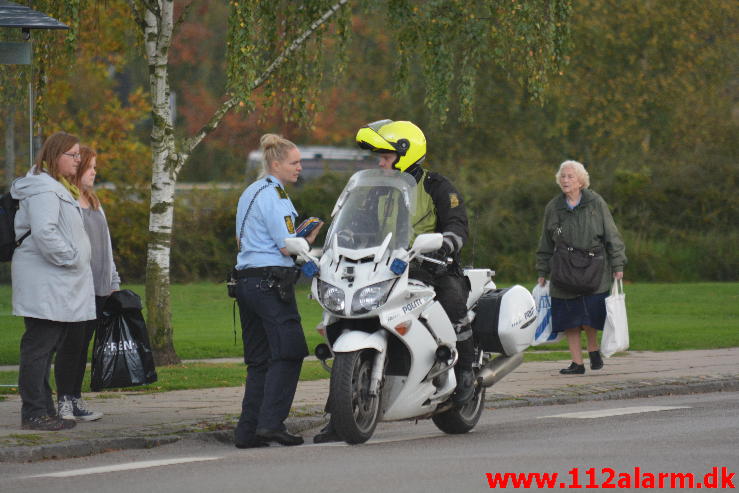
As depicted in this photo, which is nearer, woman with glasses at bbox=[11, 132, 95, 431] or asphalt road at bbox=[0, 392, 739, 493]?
asphalt road at bbox=[0, 392, 739, 493]

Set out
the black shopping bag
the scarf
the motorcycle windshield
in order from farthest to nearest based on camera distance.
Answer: the black shopping bag → the scarf → the motorcycle windshield

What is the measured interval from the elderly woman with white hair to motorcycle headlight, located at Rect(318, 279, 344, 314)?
5247 mm

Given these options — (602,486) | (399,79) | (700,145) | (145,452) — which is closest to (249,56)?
(399,79)

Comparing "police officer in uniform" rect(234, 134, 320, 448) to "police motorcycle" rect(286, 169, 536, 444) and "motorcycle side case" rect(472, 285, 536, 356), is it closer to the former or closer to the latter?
"police motorcycle" rect(286, 169, 536, 444)

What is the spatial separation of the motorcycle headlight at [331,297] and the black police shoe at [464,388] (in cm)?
116

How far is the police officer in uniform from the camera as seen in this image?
907 cm

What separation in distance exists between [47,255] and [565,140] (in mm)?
28247

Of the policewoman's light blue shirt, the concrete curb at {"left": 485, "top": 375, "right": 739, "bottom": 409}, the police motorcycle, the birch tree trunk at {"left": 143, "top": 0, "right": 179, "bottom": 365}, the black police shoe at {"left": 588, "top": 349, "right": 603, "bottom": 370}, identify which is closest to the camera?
the police motorcycle

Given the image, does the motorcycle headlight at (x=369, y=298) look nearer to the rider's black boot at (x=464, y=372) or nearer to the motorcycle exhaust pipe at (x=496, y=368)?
the rider's black boot at (x=464, y=372)

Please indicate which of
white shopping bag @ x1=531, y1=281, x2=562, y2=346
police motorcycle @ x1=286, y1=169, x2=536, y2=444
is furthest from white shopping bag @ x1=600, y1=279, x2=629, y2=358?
police motorcycle @ x1=286, y1=169, x2=536, y2=444

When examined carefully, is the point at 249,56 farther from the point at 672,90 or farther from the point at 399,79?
the point at 672,90

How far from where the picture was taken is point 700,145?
1283 inches

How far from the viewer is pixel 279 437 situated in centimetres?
915

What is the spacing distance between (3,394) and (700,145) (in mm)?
23388
